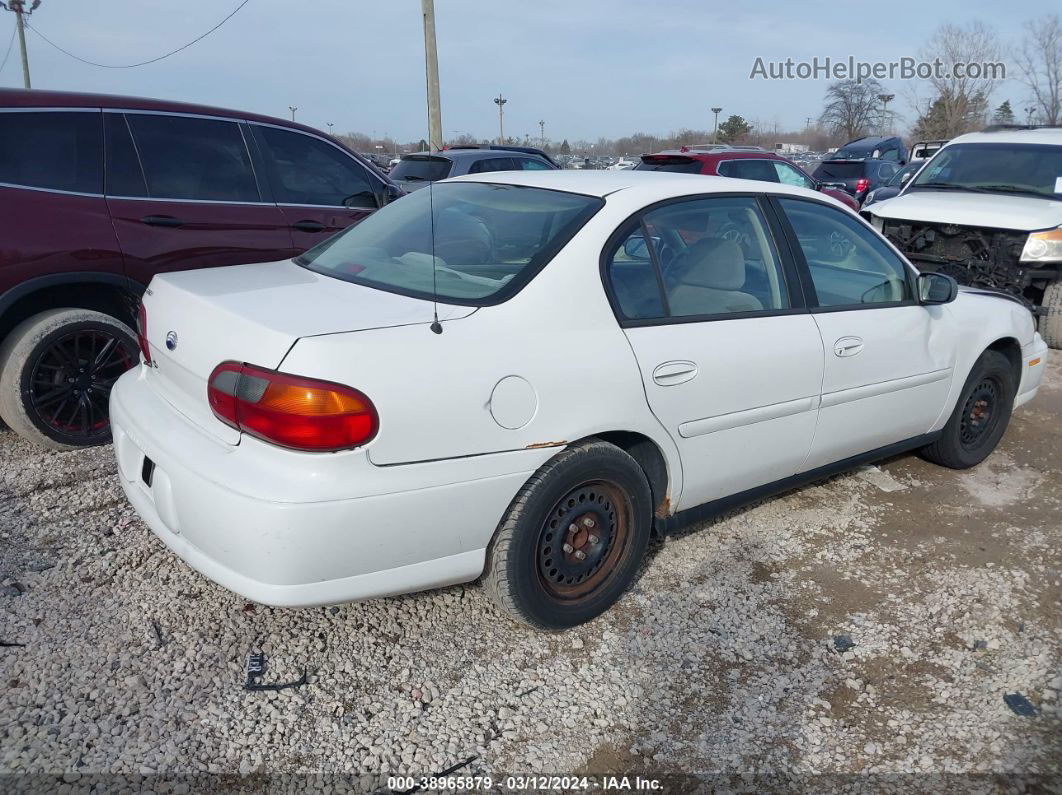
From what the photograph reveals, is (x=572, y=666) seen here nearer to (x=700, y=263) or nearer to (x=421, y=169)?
(x=700, y=263)

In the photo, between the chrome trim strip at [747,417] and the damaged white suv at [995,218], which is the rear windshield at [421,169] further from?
the chrome trim strip at [747,417]

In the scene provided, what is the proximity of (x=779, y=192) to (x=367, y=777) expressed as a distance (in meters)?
2.76

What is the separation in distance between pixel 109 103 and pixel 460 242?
8.50 ft

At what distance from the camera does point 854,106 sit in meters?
45.5

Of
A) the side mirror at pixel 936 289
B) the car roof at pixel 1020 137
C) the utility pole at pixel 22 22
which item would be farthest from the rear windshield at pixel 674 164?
the utility pole at pixel 22 22

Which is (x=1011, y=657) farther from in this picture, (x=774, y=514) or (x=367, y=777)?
(x=367, y=777)

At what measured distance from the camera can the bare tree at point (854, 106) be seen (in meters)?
44.8

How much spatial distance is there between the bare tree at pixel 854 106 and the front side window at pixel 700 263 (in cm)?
4572

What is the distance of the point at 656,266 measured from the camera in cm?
316

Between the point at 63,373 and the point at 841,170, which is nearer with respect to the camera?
the point at 63,373

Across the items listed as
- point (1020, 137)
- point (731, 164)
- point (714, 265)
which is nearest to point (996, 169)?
point (1020, 137)

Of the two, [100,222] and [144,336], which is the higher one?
[100,222]

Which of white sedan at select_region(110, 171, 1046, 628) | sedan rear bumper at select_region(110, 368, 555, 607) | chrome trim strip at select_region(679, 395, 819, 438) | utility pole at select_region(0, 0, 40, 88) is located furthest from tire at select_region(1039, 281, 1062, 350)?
utility pole at select_region(0, 0, 40, 88)

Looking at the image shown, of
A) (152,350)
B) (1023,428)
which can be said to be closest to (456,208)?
(152,350)
